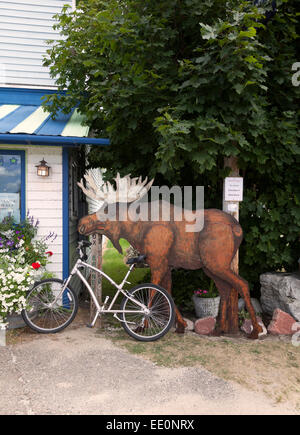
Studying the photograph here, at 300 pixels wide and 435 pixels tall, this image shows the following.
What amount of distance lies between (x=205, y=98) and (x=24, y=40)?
4.62m

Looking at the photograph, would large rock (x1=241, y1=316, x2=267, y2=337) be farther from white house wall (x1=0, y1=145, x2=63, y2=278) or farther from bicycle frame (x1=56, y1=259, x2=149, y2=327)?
white house wall (x1=0, y1=145, x2=63, y2=278)

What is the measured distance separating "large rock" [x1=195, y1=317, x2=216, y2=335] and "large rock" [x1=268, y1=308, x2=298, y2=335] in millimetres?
859

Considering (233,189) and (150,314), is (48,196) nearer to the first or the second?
(150,314)

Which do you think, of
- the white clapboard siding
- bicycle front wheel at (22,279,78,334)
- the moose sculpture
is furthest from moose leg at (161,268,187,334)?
the white clapboard siding

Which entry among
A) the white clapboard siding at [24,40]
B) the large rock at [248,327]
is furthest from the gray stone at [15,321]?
the white clapboard siding at [24,40]

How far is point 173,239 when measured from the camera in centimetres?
498

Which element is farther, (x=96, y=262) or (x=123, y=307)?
(x=96, y=262)

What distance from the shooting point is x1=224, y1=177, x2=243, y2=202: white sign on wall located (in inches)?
203

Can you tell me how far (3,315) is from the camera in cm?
463

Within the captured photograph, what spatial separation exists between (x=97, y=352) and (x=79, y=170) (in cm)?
448

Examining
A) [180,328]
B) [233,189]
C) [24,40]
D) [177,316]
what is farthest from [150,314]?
[24,40]

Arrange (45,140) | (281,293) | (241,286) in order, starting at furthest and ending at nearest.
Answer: (281,293) < (45,140) < (241,286)

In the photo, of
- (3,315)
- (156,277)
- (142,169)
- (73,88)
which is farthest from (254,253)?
(73,88)

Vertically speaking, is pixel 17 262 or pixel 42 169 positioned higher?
pixel 42 169
